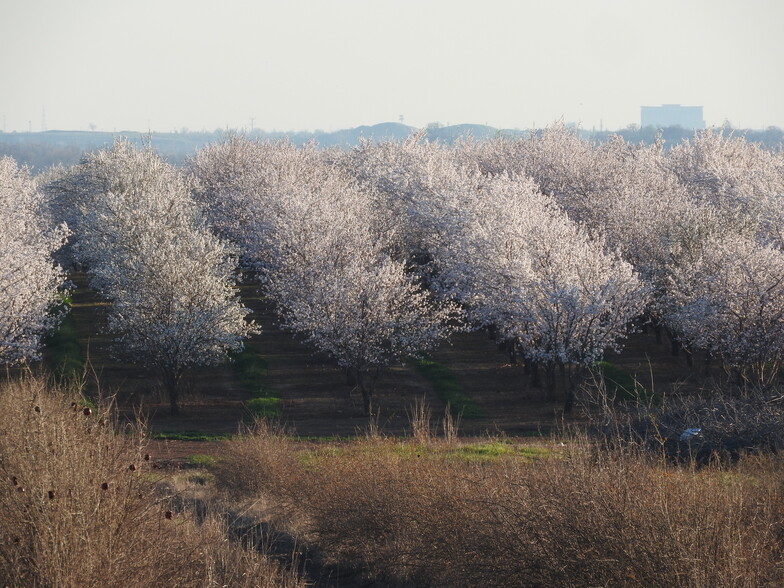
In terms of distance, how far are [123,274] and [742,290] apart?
1184 inches

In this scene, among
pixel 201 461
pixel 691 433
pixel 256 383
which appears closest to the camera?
pixel 691 433

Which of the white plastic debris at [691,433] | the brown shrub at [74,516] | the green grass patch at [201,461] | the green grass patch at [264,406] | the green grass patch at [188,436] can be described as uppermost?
the brown shrub at [74,516]

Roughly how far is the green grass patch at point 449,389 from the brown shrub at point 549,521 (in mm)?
19323

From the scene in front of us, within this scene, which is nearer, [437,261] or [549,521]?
[549,521]

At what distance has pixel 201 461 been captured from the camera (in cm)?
2916

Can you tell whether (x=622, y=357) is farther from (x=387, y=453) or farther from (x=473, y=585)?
(x=473, y=585)

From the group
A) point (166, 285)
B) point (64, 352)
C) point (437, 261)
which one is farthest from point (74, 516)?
point (64, 352)

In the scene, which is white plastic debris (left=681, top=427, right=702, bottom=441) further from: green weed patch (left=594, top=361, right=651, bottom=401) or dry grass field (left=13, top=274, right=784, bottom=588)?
green weed patch (left=594, top=361, right=651, bottom=401)

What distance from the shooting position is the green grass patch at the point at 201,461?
28.7m

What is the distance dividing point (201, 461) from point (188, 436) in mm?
6925

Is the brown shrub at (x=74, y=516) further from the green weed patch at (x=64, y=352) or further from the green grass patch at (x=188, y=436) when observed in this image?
the green weed patch at (x=64, y=352)

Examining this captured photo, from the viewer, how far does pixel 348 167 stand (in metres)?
86.2

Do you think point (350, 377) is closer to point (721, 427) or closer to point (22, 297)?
point (22, 297)

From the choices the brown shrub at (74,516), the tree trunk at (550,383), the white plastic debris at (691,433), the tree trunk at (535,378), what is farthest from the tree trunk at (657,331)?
the brown shrub at (74,516)
